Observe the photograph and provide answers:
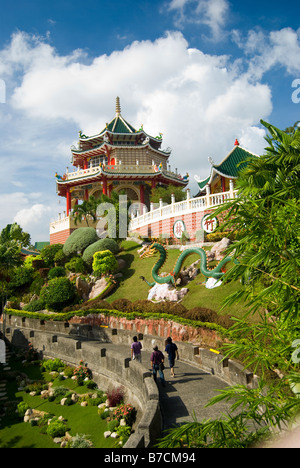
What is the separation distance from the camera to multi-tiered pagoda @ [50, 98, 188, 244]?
39647 millimetres

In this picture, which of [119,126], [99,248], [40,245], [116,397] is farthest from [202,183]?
[40,245]

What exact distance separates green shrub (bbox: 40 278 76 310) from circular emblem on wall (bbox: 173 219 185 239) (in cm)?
843

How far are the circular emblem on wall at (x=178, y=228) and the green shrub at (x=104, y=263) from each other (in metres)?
4.92

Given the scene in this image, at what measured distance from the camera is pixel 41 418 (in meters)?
11.8

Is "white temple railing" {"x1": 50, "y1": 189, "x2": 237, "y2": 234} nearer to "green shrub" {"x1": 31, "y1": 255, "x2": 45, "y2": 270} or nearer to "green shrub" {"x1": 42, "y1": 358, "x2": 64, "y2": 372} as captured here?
"green shrub" {"x1": 31, "y1": 255, "x2": 45, "y2": 270}

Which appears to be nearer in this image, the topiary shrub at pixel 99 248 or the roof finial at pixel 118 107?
the topiary shrub at pixel 99 248

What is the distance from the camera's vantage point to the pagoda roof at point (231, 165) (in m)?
25.7

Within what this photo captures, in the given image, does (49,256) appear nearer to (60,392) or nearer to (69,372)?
(69,372)

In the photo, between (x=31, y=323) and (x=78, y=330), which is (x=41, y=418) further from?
(x=31, y=323)

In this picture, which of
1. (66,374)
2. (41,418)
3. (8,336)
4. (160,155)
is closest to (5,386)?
(66,374)

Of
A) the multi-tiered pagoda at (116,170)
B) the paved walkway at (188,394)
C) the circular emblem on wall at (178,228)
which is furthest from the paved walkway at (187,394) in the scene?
the multi-tiered pagoda at (116,170)

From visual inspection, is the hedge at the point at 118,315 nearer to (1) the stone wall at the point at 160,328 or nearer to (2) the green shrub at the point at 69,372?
(1) the stone wall at the point at 160,328

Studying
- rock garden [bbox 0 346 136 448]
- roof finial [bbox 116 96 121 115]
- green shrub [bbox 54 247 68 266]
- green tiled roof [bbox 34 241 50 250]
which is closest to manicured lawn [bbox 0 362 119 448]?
rock garden [bbox 0 346 136 448]
